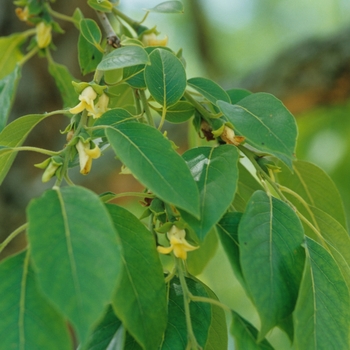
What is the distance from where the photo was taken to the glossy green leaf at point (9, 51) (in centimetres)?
89

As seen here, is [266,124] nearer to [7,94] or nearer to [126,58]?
[126,58]

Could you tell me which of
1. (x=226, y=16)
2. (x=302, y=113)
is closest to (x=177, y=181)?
(x=302, y=113)

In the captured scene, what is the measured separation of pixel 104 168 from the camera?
1.42 metres

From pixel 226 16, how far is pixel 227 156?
7.89ft

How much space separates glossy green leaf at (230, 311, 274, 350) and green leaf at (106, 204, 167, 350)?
0.19 ft

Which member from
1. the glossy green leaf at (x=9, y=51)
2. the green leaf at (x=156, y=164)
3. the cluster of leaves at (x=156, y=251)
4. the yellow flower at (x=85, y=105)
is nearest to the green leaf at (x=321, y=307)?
the cluster of leaves at (x=156, y=251)

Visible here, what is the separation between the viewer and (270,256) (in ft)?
1.28

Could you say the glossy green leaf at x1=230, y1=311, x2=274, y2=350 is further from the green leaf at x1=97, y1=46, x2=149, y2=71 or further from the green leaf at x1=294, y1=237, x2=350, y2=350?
the green leaf at x1=97, y1=46, x2=149, y2=71

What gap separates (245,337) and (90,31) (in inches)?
13.8

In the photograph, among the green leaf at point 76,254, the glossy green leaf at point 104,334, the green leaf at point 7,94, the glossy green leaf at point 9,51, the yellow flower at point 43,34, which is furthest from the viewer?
the glossy green leaf at point 9,51

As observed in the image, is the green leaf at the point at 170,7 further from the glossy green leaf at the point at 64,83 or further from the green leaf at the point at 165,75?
the glossy green leaf at the point at 64,83

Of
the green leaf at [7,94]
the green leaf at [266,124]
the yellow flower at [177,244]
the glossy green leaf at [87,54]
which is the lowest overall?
the green leaf at [7,94]

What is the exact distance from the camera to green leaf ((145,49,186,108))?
472 millimetres

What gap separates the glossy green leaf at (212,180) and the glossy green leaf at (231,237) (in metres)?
0.04
